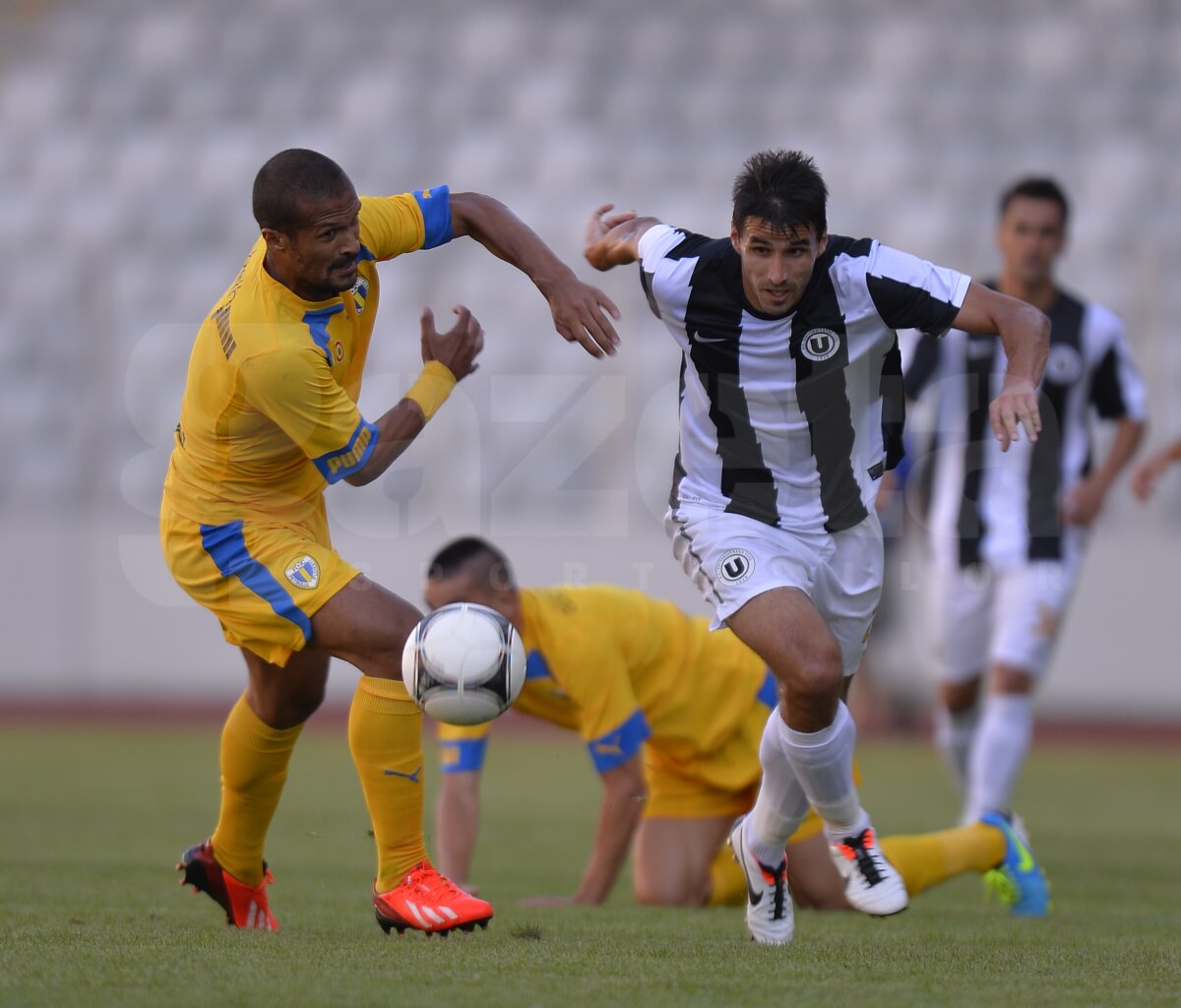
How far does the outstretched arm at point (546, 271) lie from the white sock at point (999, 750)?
304cm

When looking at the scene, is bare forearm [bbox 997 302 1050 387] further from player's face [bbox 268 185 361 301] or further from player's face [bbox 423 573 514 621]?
player's face [bbox 423 573 514 621]

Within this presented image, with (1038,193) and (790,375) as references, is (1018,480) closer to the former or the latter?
(1038,193)

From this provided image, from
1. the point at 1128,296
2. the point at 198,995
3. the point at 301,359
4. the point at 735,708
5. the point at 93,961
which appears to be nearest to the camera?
the point at 198,995

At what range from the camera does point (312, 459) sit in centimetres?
448

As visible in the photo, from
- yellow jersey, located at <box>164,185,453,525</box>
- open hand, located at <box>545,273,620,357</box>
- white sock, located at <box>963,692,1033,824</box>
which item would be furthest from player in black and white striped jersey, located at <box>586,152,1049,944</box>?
white sock, located at <box>963,692,1033,824</box>

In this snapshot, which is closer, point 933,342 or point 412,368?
point 933,342

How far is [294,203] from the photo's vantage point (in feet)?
14.5

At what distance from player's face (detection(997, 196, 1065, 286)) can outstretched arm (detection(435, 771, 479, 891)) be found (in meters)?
3.39

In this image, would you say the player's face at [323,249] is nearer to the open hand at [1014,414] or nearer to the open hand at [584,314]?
the open hand at [584,314]

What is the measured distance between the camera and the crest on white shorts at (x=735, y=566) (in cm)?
464

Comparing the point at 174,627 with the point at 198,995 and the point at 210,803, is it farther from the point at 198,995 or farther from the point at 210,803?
the point at 198,995

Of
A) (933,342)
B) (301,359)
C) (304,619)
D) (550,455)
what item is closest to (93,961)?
(304,619)

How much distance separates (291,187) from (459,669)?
53.7 inches

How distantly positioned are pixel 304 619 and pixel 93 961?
104 cm
